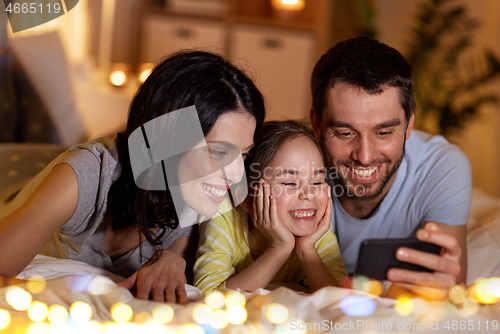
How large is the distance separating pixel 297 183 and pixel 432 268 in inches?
14.2

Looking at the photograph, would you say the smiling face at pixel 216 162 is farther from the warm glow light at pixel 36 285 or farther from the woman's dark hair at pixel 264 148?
the warm glow light at pixel 36 285

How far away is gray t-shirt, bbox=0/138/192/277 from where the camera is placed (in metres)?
0.94

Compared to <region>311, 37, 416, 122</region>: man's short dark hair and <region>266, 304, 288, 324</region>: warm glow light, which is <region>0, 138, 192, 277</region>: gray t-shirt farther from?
<region>311, 37, 416, 122</region>: man's short dark hair

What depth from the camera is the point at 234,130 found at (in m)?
0.95

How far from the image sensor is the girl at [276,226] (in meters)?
1.00

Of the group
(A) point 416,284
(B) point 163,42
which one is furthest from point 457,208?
(B) point 163,42

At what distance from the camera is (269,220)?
3.34ft

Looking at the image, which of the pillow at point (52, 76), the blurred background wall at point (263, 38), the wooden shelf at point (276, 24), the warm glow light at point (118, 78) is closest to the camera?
the pillow at point (52, 76)

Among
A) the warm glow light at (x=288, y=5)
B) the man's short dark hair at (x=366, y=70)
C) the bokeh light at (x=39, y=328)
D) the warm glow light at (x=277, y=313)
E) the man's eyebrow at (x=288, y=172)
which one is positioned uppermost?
the warm glow light at (x=288, y=5)

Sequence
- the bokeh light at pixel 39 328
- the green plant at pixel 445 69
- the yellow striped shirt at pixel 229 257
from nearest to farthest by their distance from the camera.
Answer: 1. the bokeh light at pixel 39 328
2. the yellow striped shirt at pixel 229 257
3. the green plant at pixel 445 69

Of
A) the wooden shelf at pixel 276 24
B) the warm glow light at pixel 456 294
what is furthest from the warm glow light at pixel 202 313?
the wooden shelf at pixel 276 24

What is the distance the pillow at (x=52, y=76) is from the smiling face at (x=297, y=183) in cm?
126

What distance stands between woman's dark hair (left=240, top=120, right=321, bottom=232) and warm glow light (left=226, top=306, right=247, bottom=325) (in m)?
0.38

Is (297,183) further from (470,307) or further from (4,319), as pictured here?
(4,319)
